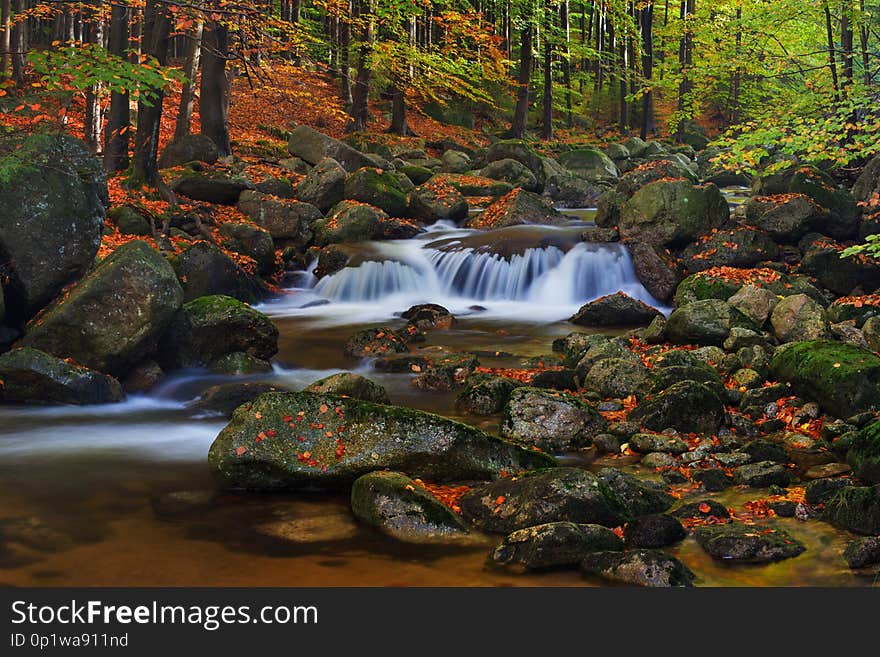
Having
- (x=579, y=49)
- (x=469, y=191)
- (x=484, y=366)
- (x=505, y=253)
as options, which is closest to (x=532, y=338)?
(x=484, y=366)

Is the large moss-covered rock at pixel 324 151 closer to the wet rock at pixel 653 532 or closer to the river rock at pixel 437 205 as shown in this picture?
the river rock at pixel 437 205

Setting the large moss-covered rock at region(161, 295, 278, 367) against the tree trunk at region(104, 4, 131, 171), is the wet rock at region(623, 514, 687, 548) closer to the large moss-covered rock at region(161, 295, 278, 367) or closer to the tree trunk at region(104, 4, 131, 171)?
the large moss-covered rock at region(161, 295, 278, 367)

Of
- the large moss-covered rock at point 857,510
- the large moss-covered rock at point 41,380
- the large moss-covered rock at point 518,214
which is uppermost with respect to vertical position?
the large moss-covered rock at point 518,214

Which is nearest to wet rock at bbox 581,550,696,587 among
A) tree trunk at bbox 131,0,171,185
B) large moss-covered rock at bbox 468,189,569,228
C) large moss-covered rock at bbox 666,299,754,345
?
large moss-covered rock at bbox 666,299,754,345

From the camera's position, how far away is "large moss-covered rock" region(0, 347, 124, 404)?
9.38 meters

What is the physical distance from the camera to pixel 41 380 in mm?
9406

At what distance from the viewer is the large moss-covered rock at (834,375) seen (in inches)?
330

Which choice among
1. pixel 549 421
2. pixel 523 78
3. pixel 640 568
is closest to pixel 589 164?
pixel 523 78

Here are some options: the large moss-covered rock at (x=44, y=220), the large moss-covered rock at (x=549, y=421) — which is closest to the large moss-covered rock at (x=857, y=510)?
the large moss-covered rock at (x=549, y=421)

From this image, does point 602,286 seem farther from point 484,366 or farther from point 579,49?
point 579,49

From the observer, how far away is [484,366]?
11828mm

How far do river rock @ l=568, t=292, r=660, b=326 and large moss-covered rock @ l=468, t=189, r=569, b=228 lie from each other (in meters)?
6.02

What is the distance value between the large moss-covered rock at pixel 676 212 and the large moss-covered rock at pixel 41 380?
11481mm

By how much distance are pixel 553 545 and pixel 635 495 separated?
120cm
